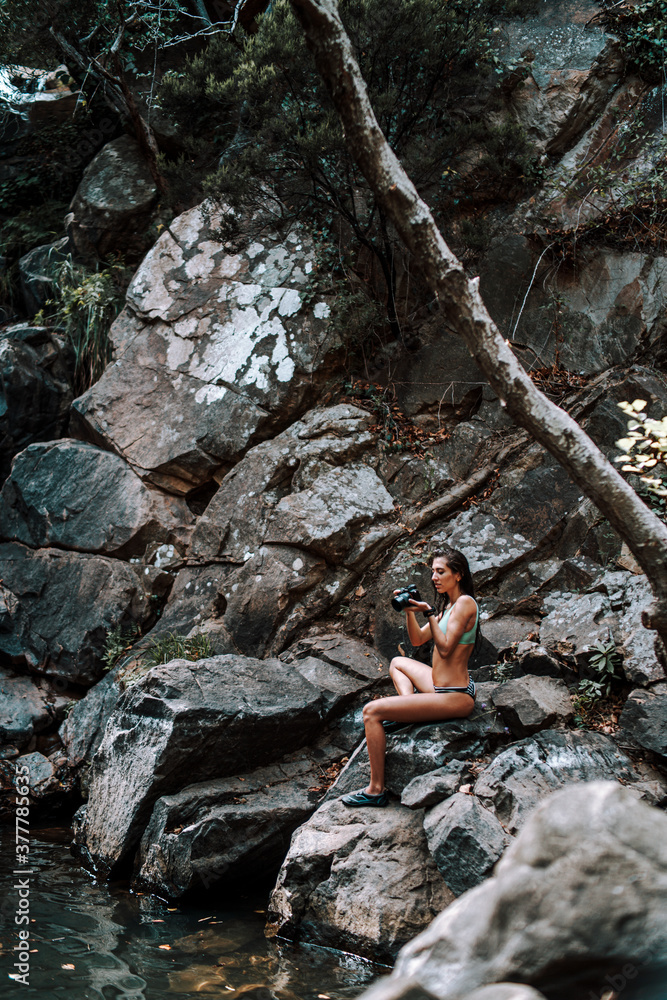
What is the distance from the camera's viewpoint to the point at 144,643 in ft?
20.7

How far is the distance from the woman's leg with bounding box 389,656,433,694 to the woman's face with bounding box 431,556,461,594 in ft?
1.83

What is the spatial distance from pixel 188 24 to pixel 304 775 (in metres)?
9.62

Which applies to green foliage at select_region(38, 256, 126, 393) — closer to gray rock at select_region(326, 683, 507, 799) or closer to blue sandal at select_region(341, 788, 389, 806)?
gray rock at select_region(326, 683, 507, 799)

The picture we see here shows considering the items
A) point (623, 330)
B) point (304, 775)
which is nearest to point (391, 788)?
point (304, 775)

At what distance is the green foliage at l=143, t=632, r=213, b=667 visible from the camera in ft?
19.2

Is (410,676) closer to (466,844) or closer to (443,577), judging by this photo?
(443,577)

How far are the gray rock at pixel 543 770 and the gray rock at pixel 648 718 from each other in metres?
0.15

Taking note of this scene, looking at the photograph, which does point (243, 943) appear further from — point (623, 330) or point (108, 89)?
point (108, 89)

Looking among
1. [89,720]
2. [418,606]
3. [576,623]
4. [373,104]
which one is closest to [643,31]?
[373,104]

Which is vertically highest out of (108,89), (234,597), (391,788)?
(108,89)

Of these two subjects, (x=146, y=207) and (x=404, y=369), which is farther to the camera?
(x=146, y=207)

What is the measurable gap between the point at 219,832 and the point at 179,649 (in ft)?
6.23

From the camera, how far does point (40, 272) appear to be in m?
9.06

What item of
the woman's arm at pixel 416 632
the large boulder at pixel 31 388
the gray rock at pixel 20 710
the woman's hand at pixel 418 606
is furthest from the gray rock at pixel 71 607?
the woman's hand at pixel 418 606
